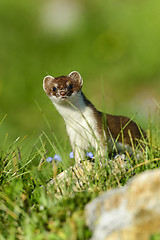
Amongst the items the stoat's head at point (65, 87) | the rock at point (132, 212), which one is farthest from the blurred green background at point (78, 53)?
the rock at point (132, 212)

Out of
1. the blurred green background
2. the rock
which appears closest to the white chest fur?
the rock

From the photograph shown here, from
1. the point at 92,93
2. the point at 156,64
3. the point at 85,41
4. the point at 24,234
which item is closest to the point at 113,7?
the point at 85,41

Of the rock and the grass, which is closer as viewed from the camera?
the rock

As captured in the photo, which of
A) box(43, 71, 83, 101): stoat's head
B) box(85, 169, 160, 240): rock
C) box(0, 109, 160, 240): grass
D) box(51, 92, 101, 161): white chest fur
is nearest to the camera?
box(85, 169, 160, 240): rock

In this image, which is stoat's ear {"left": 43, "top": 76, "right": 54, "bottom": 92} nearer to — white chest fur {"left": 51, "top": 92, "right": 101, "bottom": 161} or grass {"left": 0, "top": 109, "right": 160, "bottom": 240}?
white chest fur {"left": 51, "top": 92, "right": 101, "bottom": 161}

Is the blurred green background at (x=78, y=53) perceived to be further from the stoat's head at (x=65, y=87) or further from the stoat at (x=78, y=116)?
the stoat's head at (x=65, y=87)

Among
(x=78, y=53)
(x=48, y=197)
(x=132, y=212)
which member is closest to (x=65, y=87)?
(x=48, y=197)

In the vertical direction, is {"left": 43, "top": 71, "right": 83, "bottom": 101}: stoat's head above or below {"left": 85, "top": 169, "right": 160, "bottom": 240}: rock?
above
